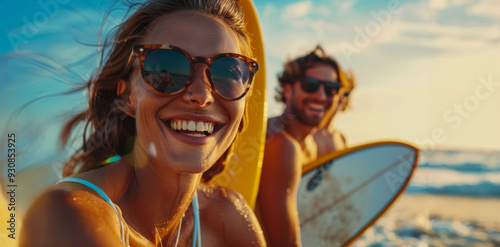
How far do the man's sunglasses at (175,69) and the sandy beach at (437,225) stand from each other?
173 inches

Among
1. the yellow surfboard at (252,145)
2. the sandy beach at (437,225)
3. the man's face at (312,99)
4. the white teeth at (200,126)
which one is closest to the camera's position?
the white teeth at (200,126)

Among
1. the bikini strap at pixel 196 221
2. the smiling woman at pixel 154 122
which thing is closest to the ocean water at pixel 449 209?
the bikini strap at pixel 196 221

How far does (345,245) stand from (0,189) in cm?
251

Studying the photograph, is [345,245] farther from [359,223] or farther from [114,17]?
[114,17]

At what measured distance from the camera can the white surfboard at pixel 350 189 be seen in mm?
3029

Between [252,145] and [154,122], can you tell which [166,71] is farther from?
[252,145]

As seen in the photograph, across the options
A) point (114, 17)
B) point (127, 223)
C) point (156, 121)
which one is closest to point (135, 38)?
point (114, 17)

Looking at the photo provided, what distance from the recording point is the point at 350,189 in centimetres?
334

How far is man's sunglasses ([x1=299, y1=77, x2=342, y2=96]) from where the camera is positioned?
10.0 feet

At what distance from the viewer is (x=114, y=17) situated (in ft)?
3.95

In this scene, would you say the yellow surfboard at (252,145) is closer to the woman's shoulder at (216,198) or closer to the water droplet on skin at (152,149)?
the woman's shoulder at (216,198)

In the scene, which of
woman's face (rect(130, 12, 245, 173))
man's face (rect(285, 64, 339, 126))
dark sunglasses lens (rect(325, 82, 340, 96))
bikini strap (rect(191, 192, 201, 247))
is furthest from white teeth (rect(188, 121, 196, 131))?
dark sunglasses lens (rect(325, 82, 340, 96))

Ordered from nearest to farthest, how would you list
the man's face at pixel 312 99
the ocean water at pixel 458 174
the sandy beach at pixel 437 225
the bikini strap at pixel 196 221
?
the bikini strap at pixel 196 221, the man's face at pixel 312 99, the sandy beach at pixel 437 225, the ocean water at pixel 458 174

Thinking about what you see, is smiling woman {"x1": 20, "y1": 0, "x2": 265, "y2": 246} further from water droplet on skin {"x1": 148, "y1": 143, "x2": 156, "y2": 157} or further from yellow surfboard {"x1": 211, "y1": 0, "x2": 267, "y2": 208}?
yellow surfboard {"x1": 211, "y1": 0, "x2": 267, "y2": 208}
